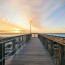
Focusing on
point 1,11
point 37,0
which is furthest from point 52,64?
point 1,11

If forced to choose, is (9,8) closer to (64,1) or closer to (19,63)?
(64,1)

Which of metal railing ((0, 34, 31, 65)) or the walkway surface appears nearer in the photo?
metal railing ((0, 34, 31, 65))

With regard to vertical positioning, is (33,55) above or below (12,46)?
below

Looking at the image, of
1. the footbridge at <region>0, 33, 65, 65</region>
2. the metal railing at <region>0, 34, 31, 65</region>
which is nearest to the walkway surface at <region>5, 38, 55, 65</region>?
the footbridge at <region>0, 33, 65, 65</region>

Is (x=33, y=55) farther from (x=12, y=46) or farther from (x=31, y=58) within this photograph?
(x=12, y=46)

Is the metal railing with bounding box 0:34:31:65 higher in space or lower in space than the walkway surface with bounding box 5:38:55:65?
higher

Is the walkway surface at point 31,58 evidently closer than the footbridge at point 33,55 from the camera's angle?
No

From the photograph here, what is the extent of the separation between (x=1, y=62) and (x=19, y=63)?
0.80m

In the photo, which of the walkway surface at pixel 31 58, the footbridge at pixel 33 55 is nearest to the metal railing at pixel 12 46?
the footbridge at pixel 33 55

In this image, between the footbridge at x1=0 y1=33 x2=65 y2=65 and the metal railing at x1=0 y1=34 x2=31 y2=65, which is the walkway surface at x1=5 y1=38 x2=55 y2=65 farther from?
the metal railing at x1=0 y1=34 x2=31 y2=65

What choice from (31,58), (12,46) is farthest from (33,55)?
(12,46)

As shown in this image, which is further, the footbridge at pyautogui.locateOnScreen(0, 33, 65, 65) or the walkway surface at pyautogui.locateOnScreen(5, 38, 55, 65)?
the walkway surface at pyautogui.locateOnScreen(5, 38, 55, 65)

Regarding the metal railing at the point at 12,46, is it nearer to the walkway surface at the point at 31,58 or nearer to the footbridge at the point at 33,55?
the footbridge at the point at 33,55

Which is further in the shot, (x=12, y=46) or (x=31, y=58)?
→ (x=12, y=46)
